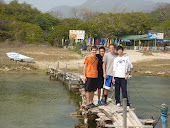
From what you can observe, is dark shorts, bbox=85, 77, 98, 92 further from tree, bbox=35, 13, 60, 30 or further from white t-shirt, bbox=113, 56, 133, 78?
tree, bbox=35, 13, 60, 30

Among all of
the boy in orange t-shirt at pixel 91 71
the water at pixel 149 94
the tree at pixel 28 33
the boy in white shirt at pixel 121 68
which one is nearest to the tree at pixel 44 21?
the tree at pixel 28 33

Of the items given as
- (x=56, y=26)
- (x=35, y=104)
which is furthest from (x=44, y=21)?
(x=35, y=104)

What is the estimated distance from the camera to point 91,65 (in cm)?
771

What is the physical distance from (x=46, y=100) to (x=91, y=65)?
18.6 ft

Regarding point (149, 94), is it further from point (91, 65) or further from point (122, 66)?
point (91, 65)

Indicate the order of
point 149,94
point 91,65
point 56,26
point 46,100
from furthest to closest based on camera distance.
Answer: point 56,26
point 149,94
point 46,100
point 91,65

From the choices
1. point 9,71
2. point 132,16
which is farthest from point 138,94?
point 132,16

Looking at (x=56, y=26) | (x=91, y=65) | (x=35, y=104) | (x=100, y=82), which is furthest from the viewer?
(x=56, y=26)

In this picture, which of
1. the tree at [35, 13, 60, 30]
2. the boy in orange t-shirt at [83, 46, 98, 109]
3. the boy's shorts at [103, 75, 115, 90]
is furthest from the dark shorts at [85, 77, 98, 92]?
the tree at [35, 13, 60, 30]

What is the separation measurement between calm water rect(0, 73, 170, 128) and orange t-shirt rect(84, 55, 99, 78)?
2.19 m

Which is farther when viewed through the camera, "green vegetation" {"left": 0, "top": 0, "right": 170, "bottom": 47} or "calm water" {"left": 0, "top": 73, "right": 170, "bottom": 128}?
"green vegetation" {"left": 0, "top": 0, "right": 170, "bottom": 47}

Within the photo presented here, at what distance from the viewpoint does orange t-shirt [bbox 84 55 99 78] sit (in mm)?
7715

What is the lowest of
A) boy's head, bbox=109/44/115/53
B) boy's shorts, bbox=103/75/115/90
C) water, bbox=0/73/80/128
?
water, bbox=0/73/80/128

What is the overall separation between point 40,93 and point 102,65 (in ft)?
23.4
